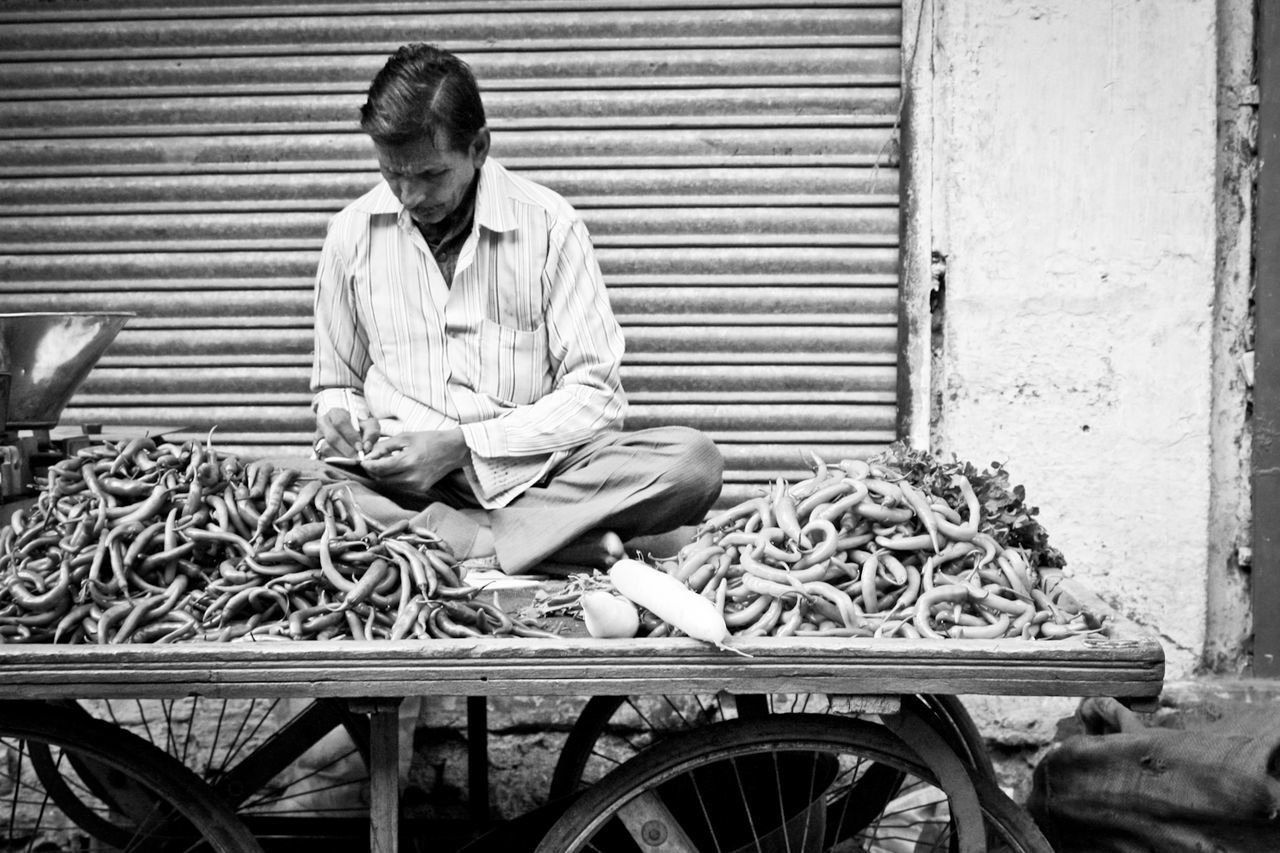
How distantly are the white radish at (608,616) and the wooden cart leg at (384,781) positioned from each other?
16.7 inches

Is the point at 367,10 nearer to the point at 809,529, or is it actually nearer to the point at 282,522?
the point at 282,522

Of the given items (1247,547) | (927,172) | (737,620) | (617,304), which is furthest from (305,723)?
(1247,547)

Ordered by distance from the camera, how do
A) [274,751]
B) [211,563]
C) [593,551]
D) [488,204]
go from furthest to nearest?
[488,204] < [593,551] < [274,751] < [211,563]

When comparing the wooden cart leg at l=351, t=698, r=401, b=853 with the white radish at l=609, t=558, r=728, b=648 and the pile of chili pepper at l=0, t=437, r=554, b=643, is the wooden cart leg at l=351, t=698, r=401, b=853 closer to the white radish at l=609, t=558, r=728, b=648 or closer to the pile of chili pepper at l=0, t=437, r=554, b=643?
the pile of chili pepper at l=0, t=437, r=554, b=643

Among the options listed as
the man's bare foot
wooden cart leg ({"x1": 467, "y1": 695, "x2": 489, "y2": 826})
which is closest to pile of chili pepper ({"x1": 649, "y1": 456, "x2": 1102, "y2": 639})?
the man's bare foot

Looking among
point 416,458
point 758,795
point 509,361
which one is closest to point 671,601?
point 758,795

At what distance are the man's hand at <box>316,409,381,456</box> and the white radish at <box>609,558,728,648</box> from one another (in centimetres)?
112

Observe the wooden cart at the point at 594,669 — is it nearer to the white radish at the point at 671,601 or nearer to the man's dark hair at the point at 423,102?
the white radish at the point at 671,601

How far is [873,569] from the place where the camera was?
2.46 metres

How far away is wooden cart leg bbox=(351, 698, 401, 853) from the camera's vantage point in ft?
7.82

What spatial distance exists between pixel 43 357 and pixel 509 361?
126 centimetres

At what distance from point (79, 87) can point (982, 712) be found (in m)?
3.85

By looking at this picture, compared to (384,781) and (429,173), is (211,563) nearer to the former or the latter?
(384,781)

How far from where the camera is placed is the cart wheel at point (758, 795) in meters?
2.39
